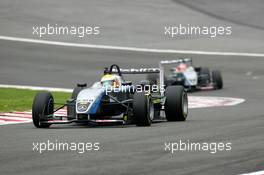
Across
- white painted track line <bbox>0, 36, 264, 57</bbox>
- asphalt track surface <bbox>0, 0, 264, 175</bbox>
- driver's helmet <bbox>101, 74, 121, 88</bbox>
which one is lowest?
asphalt track surface <bbox>0, 0, 264, 175</bbox>

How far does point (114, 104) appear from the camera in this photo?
55.8 feet

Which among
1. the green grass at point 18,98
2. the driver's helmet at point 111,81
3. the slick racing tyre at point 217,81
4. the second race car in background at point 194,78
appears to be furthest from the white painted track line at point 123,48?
the driver's helmet at point 111,81

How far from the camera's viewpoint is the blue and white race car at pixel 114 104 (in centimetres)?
1642

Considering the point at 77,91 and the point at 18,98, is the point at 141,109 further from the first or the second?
the point at 18,98

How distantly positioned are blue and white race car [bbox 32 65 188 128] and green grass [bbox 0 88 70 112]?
3839 millimetres

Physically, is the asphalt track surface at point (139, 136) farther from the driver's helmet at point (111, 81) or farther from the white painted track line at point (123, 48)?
the white painted track line at point (123, 48)

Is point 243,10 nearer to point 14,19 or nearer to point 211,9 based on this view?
point 211,9

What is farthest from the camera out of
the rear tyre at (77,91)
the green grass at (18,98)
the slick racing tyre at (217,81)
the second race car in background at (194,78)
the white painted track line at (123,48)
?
the white painted track line at (123,48)

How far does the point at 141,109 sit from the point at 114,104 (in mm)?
987

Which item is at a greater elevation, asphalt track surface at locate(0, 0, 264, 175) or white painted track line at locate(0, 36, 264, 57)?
white painted track line at locate(0, 36, 264, 57)

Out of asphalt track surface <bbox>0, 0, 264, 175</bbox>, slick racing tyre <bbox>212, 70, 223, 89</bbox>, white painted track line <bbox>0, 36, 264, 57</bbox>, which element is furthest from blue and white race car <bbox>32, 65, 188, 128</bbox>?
white painted track line <bbox>0, 36, 264, 57</bbox>

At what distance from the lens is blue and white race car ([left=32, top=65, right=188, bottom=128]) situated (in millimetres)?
16422

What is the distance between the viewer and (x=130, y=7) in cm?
4444

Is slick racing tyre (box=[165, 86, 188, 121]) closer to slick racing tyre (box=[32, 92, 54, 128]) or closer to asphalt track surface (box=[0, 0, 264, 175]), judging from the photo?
asphalt track surface (box=[0, 0, 264, 175])
